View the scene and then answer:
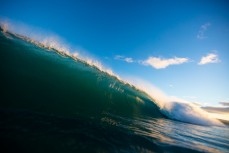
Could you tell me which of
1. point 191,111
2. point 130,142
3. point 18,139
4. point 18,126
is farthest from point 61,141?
point 191,111

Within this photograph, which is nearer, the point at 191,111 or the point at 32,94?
the point at 32,94

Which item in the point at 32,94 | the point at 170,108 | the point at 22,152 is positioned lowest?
the point at 22,152

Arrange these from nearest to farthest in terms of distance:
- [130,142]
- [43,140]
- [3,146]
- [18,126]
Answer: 1. [3,146]
2. [43,140]
3. [18,126]
4. [130,142]

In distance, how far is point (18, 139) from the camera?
2.81m

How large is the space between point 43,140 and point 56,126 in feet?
2.94

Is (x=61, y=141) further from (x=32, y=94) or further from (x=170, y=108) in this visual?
(x=170, y=108)

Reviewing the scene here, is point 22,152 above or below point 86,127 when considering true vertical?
below

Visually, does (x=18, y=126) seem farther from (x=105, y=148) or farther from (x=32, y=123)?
(x=105, y=148)

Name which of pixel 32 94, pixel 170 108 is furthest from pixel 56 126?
pixel 170 108

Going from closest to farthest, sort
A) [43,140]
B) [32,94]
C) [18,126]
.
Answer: [43,140] < [18,126] < [32,94]

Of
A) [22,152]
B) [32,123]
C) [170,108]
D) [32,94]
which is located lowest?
[22,152]

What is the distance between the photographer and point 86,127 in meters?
4.41

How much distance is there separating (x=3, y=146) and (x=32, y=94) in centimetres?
416

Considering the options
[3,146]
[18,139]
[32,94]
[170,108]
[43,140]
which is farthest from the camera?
[170,108]
